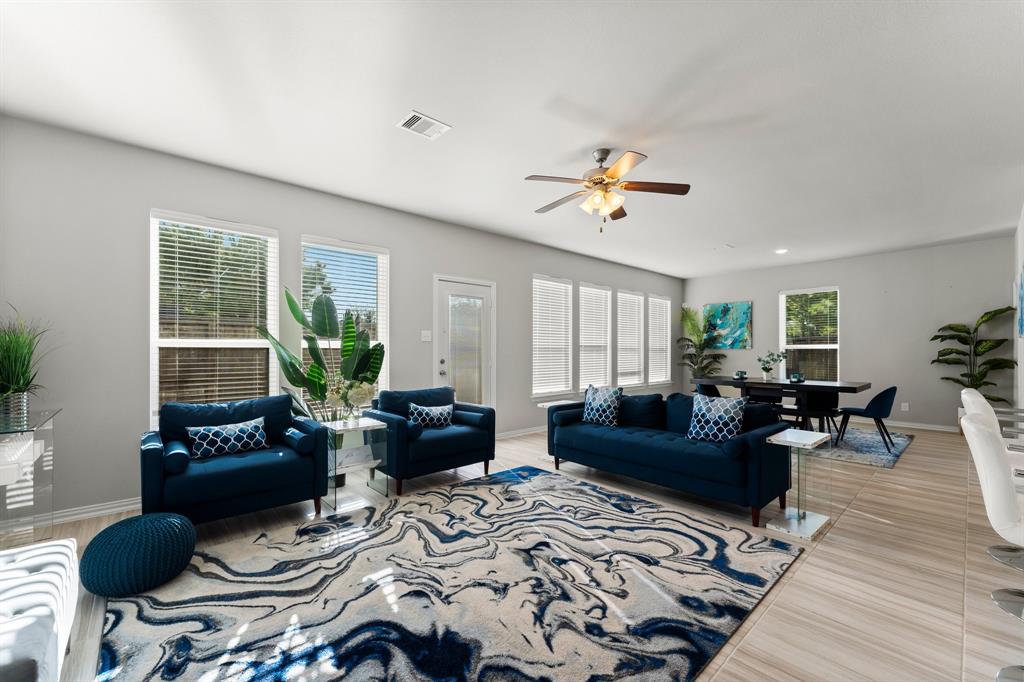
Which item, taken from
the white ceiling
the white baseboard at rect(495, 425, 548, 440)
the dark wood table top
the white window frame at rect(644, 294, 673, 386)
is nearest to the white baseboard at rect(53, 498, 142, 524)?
the white ceiling

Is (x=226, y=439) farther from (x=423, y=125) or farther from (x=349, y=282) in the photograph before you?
(x=423, y=125)

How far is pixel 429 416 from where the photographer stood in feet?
14.3

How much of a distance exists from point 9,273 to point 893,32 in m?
5.52

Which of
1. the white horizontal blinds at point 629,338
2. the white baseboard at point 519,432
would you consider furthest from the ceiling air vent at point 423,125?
the white horizontal blinds at point 629,338

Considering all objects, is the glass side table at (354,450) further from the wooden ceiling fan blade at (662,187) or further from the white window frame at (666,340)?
the white window frame at (666,340)

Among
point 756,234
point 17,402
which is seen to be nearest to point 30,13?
point 17,402

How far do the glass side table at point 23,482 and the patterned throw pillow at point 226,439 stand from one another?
77 centimetres

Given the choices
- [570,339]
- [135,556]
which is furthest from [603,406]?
[135,556]

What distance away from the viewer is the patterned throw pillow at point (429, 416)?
434 centimetres

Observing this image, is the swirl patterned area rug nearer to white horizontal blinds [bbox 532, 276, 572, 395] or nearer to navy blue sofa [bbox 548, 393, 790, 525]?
navy blue sofa [bbox 548, 393, 790, 525]

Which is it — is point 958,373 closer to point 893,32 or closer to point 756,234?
point 756,234

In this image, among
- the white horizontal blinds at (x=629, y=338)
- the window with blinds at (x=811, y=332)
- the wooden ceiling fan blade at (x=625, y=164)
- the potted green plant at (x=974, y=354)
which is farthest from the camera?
the white horizontal blinds at (x=629, y=338)

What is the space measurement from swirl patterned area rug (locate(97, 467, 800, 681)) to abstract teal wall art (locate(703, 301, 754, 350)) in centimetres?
643

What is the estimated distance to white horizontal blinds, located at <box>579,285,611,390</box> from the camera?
297 inches
